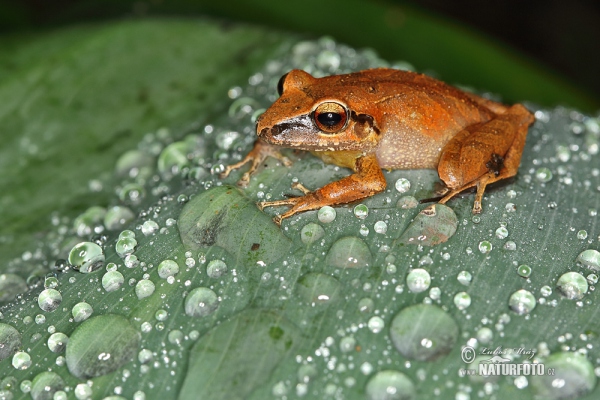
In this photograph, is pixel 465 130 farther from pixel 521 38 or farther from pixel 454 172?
pixel 521 38

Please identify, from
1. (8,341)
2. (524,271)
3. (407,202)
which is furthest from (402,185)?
(8,341)

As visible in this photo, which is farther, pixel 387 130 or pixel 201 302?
pixel 387 130

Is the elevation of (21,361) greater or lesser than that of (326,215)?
lesser

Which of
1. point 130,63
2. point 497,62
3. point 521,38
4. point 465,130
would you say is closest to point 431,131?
point 465,130

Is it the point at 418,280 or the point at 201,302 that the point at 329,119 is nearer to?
the point at 418,280

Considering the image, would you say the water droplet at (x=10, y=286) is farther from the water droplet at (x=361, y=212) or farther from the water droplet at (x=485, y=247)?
the water droplet at (x=485, y=247)

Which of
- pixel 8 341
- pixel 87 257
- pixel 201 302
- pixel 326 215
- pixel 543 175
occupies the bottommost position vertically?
pixel 8 341

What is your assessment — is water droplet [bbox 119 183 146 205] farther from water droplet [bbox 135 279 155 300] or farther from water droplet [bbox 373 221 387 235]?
water droplet [bbox 373 221 387 235]

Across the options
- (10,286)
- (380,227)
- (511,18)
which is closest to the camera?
(380,227)
